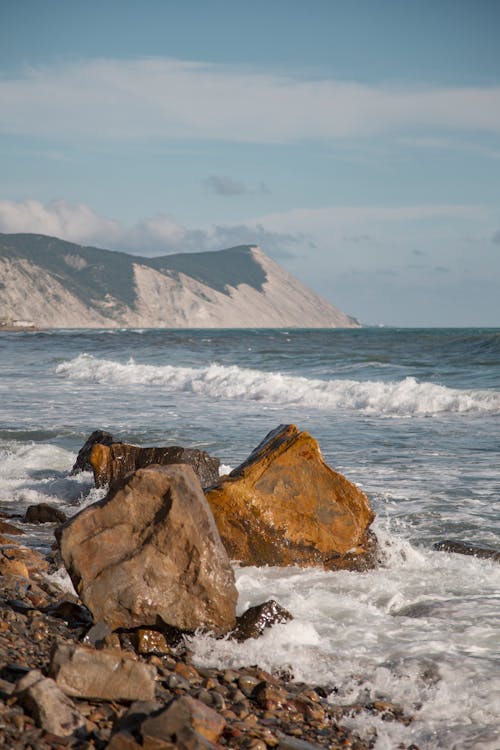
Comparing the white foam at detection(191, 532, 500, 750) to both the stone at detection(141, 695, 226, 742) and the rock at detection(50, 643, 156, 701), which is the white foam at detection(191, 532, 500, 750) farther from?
the rock at detection(50, 643, 156, 701)

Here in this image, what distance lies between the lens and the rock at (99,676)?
374 centimetres

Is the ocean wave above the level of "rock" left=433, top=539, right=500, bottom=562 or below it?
above

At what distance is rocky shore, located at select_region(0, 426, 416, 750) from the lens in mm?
3451

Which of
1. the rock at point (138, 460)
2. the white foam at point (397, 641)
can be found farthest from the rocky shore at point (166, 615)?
the rock at point (138, 460)

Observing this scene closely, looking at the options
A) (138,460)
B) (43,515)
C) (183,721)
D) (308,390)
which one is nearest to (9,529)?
(43,515)

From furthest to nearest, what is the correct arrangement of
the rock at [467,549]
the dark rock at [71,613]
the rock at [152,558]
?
the rock at [467,549], the dark rock at [71,613], the rock at [152,558]

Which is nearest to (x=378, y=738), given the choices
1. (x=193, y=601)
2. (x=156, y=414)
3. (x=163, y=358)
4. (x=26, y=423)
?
(x=193, y=601)

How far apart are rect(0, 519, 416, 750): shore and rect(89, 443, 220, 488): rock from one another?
3.37 m

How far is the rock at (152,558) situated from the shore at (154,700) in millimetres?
186

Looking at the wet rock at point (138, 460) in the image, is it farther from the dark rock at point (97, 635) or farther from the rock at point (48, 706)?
the rock at point (48, 706)

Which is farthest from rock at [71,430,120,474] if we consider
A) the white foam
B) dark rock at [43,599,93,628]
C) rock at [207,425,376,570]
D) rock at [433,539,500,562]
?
dark rock at [43,599,93,628]

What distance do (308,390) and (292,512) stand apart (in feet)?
52.5

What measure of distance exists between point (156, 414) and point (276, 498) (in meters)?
10.6

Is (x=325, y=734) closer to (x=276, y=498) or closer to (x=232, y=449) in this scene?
(x=276, y=498)
